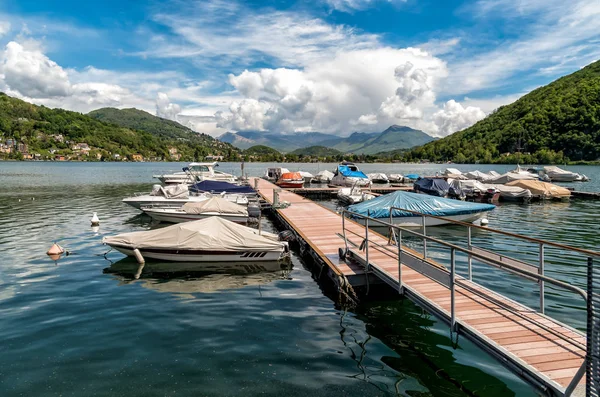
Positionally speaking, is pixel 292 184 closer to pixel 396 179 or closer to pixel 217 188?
pixel 217 188

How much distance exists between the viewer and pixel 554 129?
545 feet

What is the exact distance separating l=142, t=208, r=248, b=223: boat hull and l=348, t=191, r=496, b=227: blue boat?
6.98m

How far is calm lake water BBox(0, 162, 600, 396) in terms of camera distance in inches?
299

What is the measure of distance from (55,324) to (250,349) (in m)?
5.71

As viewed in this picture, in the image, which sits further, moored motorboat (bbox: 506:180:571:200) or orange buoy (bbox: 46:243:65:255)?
moored motorboat (bbox: 506:180:571:200)

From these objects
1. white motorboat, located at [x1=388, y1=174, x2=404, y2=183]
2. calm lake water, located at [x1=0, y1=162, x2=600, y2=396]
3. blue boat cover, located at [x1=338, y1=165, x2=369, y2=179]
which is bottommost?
calm lake water, located at [x1=0, y1=162, x2=600, y2=396]

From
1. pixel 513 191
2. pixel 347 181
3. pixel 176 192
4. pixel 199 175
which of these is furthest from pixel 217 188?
pixel 513 191

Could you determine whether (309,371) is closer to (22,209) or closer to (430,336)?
(430,336)

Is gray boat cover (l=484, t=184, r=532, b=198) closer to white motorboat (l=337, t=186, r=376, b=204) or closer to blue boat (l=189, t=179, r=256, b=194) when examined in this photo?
white motorboat (l=337, t=186, r=376, b=204)

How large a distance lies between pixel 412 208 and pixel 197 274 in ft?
39.0

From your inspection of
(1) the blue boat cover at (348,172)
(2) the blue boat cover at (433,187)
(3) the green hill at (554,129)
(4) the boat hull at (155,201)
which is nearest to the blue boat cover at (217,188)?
(4) the boat hull at (155,201)

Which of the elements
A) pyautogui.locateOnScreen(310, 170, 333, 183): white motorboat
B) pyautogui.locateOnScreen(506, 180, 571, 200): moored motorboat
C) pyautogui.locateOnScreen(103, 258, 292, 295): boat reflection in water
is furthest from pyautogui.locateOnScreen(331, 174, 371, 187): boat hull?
pyautogui.locateOnScreen(103, 258, 292, 295): boat reflection in water

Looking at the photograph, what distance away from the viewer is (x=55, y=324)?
10570mm

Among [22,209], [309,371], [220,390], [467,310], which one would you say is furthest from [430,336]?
[22,209]
